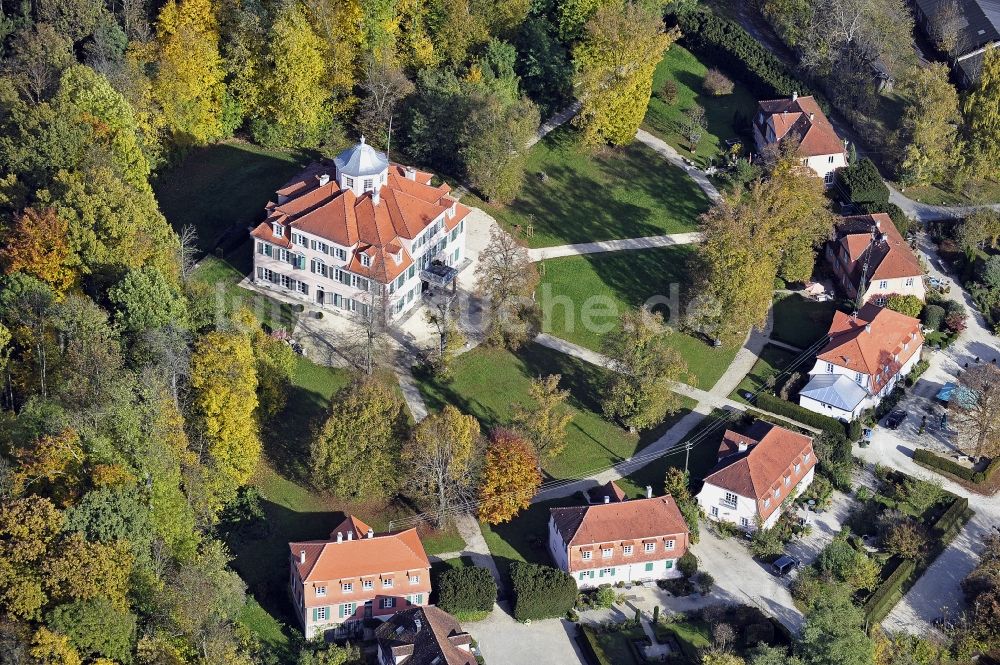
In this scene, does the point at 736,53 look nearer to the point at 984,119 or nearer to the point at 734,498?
the point at 984,119

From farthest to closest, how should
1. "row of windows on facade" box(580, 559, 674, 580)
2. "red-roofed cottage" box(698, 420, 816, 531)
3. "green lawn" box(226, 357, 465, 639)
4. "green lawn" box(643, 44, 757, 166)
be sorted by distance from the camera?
"green lawn" box(643, 44, 757, 166) → "red-roofed cottage" box(698, 420, 816, 531) → "row of windows on facade" box(580, 559, 674, 580) → "green lawn" box(226, 357, 465, 639)

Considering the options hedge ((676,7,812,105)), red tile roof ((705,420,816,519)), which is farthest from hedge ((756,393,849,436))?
hedge ((676,7,812,105))

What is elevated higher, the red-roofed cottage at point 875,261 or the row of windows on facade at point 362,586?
the red-roofed cottage at point 875,261

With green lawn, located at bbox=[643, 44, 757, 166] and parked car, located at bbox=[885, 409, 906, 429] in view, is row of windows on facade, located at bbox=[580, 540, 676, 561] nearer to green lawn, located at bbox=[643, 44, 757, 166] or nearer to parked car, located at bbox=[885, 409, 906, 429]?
parked car, located at bbox=[885, 409, 906, 429]

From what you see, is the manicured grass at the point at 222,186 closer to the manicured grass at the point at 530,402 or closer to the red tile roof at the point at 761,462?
the manicured grass at the point at 530,402

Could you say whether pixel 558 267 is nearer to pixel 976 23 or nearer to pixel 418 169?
pixel 418 169

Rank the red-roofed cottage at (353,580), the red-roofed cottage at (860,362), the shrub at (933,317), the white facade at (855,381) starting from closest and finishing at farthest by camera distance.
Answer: the red-roofed cottage at (353,580), the white facade at (855,381), the red-roofed cottage at (860,362), the shrub at (933,317)

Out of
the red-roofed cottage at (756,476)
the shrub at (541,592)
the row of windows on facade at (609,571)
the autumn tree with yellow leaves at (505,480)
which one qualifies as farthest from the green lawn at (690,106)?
the shrub at (541,592)
